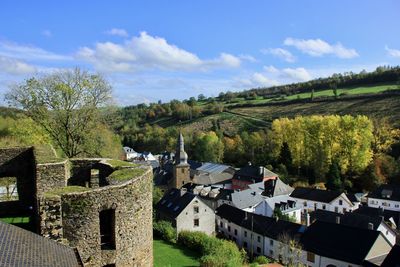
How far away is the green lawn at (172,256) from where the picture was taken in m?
28.6

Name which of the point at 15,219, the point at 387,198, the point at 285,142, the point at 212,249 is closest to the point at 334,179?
the point at 387,198

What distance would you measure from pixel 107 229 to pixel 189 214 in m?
30.3

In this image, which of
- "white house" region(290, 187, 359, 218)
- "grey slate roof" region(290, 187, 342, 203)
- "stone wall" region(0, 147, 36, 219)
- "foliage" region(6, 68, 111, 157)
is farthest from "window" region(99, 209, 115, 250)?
"grey slate roof" region(290, 187, 342, 203)

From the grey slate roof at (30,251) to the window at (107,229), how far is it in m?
1.29

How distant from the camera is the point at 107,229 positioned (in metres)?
10.5

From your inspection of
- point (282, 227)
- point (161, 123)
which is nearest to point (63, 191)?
point (282, 227)

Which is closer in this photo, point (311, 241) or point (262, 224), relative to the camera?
point (311, 241)

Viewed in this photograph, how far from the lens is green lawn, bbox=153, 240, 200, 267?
28.6m

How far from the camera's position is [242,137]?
81938mm

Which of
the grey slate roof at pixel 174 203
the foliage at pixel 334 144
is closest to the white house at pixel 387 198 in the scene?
the foliage at pixel 334 144

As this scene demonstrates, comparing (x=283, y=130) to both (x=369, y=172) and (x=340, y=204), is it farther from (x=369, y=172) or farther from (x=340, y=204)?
(x=340, y=204)

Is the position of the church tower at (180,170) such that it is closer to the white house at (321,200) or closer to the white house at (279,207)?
the white house at (279,207)

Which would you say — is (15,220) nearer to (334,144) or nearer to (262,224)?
(262,224)

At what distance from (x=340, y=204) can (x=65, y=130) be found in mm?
37501
